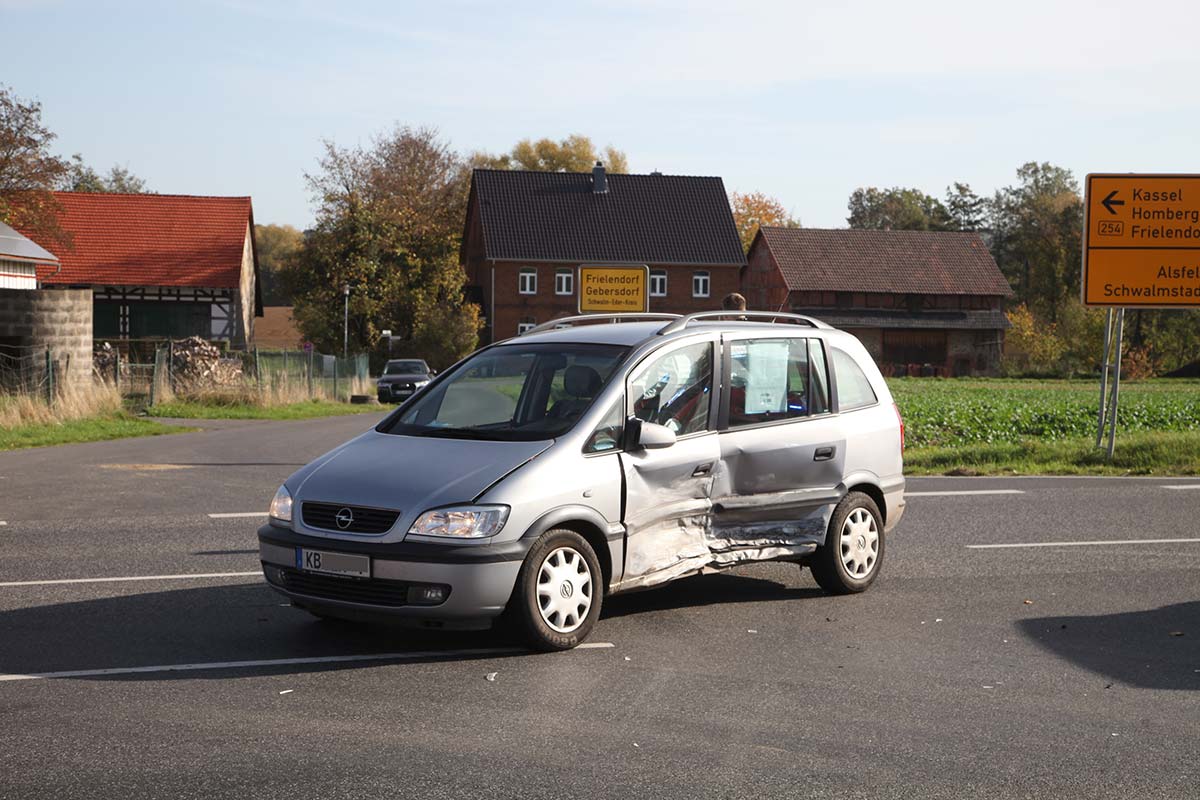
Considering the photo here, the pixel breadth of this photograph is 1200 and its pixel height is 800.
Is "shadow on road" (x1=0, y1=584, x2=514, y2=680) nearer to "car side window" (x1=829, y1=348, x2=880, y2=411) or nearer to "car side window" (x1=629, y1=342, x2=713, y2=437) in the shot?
"car side window" (x1=629, y1=342, x2=713, y2=437)

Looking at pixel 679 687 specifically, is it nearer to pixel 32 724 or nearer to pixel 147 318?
pixel 32 724

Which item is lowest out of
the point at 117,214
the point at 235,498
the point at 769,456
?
the point at 235,498

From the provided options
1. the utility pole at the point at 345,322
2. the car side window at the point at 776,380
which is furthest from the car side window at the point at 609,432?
the utility pole at the point at 345,322

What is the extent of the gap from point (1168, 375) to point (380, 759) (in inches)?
3449

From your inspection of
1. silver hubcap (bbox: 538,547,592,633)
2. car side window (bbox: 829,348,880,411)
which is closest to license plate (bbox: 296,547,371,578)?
silver hubcap (bbox: 538,547,592,633)

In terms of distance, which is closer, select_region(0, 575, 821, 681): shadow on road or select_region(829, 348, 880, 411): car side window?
select_region(0, 575, 821, 681): shadow on road

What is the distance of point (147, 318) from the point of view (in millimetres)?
60031

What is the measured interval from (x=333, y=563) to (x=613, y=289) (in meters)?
15.7

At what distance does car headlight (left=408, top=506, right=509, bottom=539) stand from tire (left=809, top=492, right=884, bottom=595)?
2881 mm

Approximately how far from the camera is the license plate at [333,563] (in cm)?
694

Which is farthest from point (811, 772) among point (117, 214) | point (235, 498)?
point (117, 214)

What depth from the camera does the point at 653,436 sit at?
7672 millimetres

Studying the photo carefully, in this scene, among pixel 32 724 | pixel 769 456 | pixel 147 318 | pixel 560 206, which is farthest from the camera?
pixel 560 206

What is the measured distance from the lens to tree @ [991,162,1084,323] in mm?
103812
